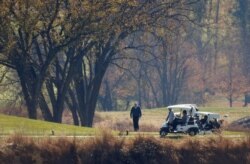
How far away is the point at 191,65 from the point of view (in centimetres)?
12056

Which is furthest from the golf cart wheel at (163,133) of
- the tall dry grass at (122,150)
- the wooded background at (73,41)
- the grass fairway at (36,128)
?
the wooded background at (73,41)

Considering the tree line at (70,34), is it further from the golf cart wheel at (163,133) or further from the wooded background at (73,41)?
the golf cart wheel at (163,133)

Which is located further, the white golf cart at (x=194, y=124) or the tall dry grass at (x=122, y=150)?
the white golf cart at (x=194, y=124)

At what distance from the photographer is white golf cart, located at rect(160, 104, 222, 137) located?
45.8m

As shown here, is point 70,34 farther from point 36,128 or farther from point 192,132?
point 192,132

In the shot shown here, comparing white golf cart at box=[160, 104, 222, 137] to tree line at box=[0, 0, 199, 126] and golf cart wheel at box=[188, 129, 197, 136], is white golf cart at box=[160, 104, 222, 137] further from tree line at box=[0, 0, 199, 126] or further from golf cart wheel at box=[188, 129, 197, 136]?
tree line at box=[0, 0, 199, 126]

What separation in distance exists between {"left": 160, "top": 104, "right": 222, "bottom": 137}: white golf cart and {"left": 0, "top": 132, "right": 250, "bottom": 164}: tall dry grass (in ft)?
11.3

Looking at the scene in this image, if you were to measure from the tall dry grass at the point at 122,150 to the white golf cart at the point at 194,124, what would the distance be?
3.46m

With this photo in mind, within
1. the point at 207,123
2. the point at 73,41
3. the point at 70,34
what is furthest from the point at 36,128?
the point at 73,41

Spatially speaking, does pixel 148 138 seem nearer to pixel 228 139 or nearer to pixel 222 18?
pixel 228 139

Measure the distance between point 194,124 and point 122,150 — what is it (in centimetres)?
714

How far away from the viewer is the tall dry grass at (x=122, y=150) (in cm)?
3922

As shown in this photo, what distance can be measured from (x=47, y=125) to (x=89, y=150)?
919cm

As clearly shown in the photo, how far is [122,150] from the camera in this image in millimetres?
40312
